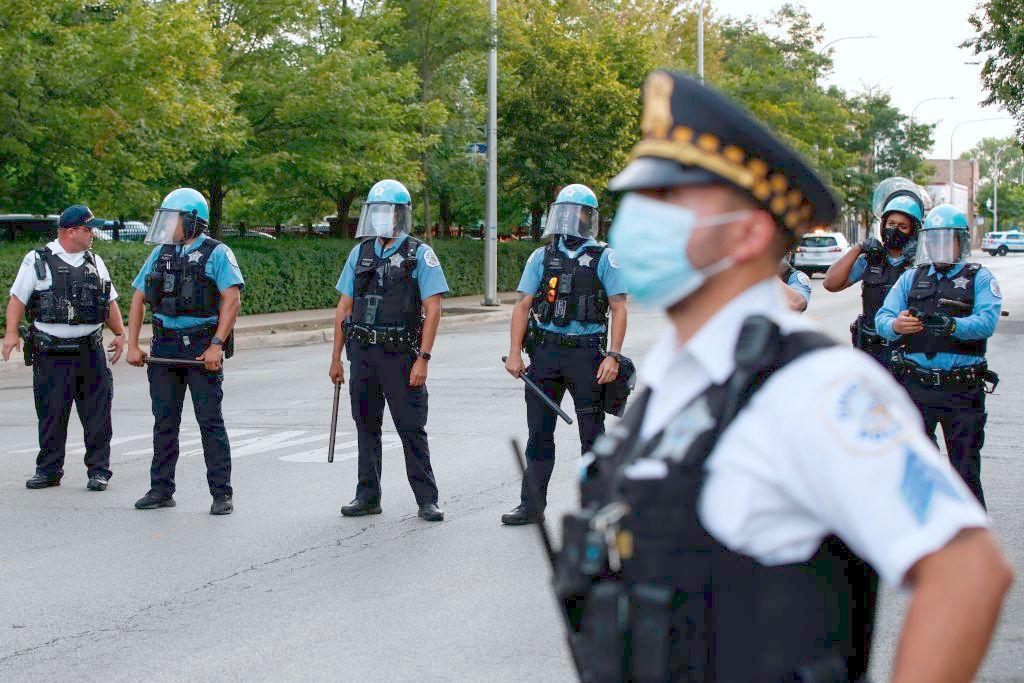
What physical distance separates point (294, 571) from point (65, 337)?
10.6ft

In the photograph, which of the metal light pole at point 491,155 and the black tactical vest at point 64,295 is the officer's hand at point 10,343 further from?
the metal light pole at point 491,155

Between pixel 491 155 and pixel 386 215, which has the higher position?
pixel 491 155

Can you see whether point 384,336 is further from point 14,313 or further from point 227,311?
point 14,313

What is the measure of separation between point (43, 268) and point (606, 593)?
760cm

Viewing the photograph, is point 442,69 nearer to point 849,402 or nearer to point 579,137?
point 579,137

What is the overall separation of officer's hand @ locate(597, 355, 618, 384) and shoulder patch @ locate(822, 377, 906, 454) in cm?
547

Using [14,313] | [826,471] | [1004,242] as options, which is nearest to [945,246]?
[826,471]

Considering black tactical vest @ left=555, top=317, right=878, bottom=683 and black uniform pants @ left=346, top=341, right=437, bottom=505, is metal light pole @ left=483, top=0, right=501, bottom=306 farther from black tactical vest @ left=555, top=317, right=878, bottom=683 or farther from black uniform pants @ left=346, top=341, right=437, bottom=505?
black tactical vest @ left=555, top=317, right=878, bottom=683

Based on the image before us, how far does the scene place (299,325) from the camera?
22250 mm

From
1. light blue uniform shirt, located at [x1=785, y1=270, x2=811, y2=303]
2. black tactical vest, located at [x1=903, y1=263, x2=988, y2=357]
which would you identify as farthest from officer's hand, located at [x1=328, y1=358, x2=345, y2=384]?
black tactical vest, located at [x1=903, y1=263, x2=988, y2=357]

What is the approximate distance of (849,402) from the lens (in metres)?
1.60

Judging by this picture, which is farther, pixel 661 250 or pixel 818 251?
pixel 818 251

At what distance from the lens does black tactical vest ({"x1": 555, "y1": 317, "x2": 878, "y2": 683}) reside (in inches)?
66.2

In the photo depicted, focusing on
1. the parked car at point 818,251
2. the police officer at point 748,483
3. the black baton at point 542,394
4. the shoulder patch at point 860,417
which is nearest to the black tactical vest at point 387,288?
the black baton at point 542,394
